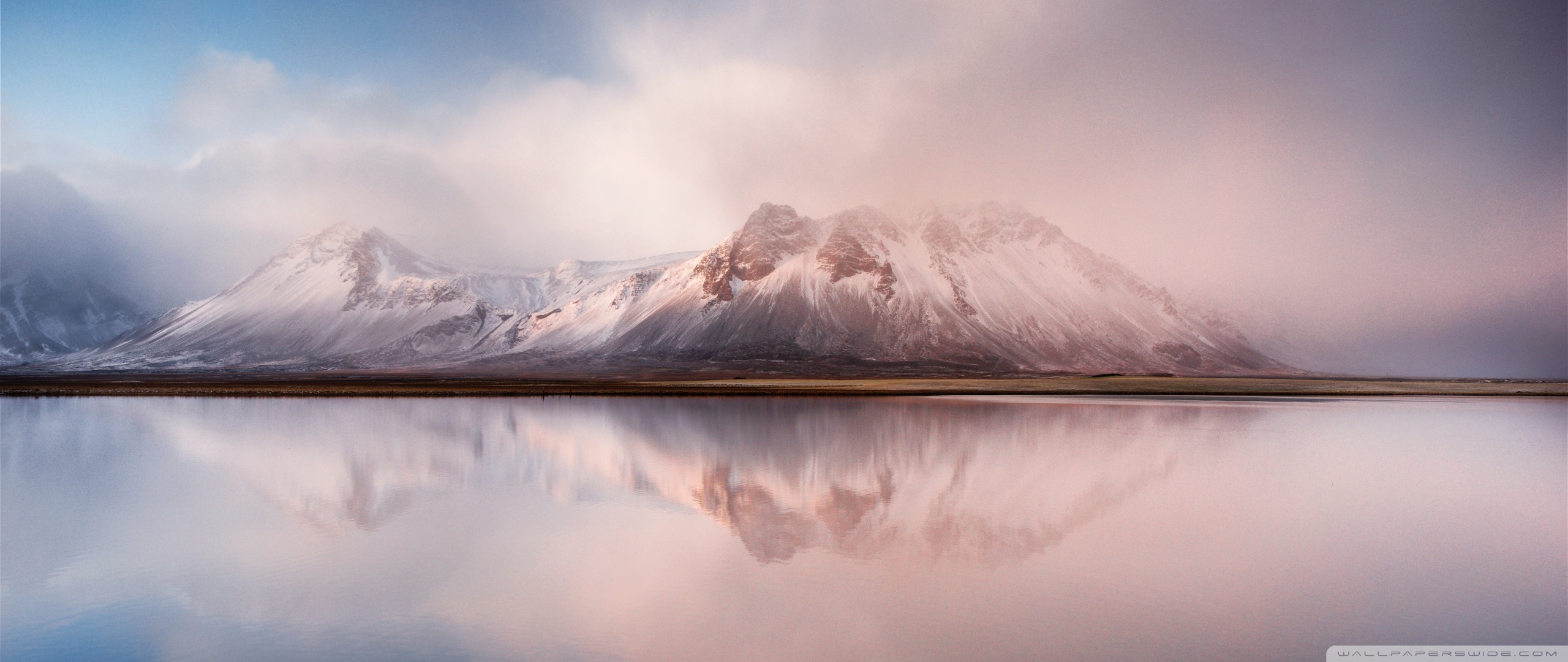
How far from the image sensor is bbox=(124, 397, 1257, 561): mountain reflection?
20.9m

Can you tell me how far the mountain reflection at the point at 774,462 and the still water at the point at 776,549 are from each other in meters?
0.20

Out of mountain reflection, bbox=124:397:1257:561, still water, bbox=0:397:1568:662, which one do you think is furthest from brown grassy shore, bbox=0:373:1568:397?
still water, bbox=0:397:1568:662

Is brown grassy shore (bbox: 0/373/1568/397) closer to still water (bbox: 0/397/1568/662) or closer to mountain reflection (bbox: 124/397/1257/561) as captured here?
mountain reflection (bbox: 124/397/1257/561)

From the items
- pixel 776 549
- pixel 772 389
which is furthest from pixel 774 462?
pixel 772 389

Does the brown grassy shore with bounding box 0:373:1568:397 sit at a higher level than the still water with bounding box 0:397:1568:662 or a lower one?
higher

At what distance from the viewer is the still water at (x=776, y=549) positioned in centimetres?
1254

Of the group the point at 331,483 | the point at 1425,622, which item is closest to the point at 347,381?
the point at 331,483

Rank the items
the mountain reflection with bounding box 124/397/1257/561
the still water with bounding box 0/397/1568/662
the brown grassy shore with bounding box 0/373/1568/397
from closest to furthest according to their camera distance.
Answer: the still water with bounding box 0/397/1568/662 → the mountain reflection with bounding box 124/397/1257/561 → the brown grassy shore with bounding box 0/373/1568/397

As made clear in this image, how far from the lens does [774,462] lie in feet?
106

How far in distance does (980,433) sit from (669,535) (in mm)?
26535

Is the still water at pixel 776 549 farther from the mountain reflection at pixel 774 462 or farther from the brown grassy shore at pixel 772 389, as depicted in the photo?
the brown grassy shore at pixel 772 389

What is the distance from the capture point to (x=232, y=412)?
63.4 meters

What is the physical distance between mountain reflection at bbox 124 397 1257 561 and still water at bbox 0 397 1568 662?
205mm

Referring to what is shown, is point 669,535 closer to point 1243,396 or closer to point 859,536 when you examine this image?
point 859,536
